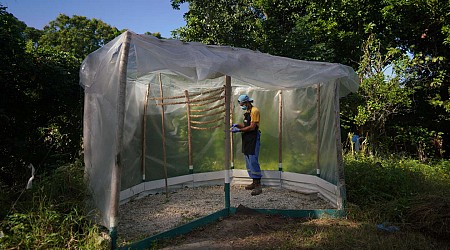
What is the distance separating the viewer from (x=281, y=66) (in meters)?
4.71

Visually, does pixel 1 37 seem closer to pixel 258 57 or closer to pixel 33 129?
pixel 33 129

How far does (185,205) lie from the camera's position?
5.50 meters

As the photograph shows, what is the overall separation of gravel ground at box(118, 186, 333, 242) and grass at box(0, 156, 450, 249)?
606mm

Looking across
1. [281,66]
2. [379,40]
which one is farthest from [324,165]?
[379,40]

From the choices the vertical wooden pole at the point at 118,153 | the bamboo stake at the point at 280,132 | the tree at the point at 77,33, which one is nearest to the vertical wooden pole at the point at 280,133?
the bamboo stake at the point at 280,132

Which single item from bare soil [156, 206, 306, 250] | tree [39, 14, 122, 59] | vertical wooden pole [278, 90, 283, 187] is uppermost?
tree [39, 14, 122, 59]

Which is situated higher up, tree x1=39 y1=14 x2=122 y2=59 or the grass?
tree x1=39 y1=14 x2=122 y2=59

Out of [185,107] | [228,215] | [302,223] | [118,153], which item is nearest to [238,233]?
[228,215]

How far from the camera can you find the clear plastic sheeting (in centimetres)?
380

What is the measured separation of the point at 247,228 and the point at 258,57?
81.3 inches

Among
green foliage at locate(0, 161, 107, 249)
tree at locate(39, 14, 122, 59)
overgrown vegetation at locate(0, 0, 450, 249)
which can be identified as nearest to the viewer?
green foliage at locate(0, 161, 107, 249)

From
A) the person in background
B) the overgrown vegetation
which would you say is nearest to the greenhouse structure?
the person in background

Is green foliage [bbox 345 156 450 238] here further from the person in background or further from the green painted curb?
the person in background

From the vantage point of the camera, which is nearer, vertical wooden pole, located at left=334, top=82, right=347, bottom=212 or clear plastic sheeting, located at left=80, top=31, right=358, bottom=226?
clear plastic sheeting, located at left=80, top=31, right=358, bottom=226
